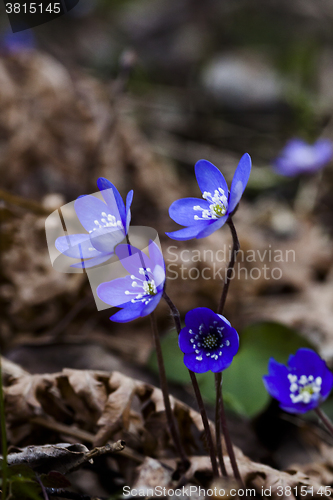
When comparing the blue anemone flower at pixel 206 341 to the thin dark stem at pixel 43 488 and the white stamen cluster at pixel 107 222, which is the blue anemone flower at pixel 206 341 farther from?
the thin dark stem at pixel 43 488

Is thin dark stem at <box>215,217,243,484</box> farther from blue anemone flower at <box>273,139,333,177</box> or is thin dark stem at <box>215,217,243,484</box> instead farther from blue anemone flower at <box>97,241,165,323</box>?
blue anemone flower at <box>273,139,333,177</box>

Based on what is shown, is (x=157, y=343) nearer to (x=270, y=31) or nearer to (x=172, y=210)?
(x=172, y=210)

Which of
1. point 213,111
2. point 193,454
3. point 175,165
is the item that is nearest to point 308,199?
point 175,165

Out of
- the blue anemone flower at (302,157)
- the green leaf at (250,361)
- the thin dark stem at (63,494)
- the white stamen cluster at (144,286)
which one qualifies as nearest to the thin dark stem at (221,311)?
the white stamen cluster at (144,286)

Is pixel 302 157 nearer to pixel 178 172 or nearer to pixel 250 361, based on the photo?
pixel 178 172

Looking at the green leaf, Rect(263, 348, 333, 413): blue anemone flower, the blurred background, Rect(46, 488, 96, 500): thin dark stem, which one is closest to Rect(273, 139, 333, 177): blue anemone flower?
the blurred background
